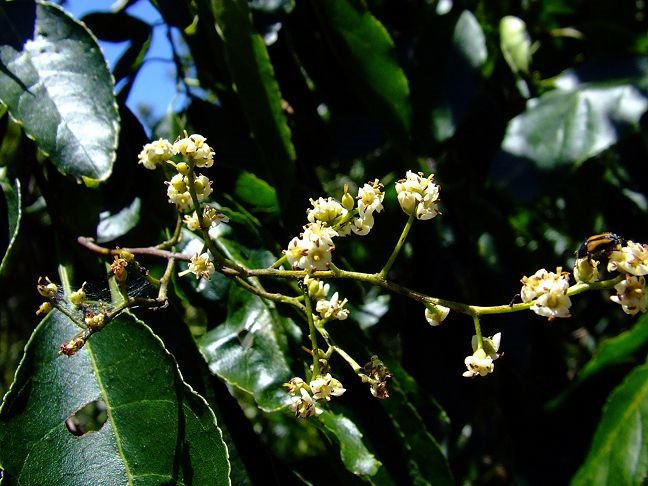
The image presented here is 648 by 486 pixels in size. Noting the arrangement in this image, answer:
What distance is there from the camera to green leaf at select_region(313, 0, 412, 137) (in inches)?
48.3

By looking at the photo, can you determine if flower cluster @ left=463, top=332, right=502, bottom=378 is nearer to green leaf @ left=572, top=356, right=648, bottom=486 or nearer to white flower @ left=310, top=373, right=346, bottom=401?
white flower @ left=310, top=373, right=346, bottom=401

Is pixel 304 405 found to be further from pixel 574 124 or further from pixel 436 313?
pixel 574 124

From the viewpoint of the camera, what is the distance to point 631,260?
2.15ft

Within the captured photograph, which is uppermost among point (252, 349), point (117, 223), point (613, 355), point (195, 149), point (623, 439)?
point (195, 149)

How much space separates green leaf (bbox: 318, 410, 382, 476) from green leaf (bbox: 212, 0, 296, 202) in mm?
337

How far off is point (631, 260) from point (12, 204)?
0.80 meters

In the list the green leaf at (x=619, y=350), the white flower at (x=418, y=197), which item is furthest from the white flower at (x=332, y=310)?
the green leaf at (x=619, y=350)

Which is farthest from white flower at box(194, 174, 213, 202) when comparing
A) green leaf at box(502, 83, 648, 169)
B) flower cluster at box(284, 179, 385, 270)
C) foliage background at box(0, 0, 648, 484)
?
green leaf at box(502, 83, 648, 169)

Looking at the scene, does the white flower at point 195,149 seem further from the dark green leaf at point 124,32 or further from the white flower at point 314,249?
the dark green leaf at point 124,32

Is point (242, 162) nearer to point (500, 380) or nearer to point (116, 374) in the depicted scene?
point (116, 374)

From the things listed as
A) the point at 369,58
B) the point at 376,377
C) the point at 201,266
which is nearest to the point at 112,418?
the point at 201,266

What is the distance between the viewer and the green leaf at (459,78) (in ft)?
4.47

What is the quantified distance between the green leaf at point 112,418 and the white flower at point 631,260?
0.45m

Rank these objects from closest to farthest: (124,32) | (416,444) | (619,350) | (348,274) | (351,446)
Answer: (348,274), (351,446), (416,444), (124,32), (619,350)
